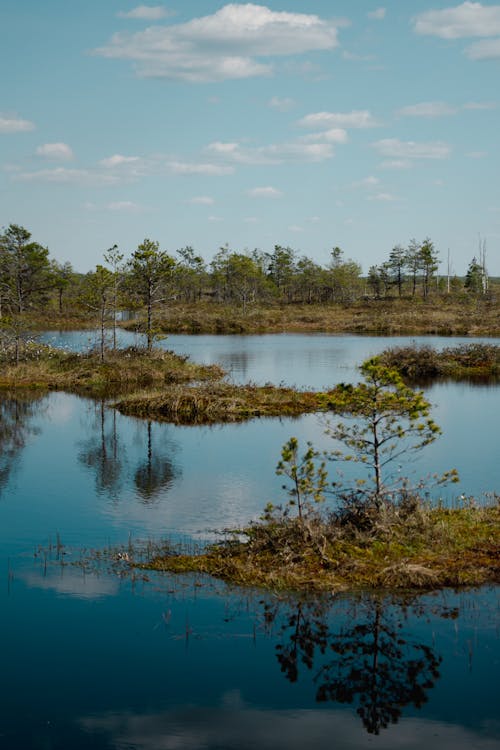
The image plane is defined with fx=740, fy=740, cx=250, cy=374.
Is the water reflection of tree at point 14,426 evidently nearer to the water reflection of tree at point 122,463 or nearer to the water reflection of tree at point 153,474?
the water reflection of tree at point 122,463

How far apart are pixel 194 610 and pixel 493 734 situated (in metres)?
5.69

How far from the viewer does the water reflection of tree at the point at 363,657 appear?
36.1ft

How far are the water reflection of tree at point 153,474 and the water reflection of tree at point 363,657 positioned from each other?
27.4 ft

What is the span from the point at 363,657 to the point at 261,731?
8.89 feet

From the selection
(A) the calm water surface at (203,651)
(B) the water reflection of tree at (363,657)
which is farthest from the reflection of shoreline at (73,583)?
(B) the water reflection of tree at (363,657)

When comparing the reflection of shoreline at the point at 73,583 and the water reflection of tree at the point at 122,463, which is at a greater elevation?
the water reflection of tree at the point at 122,463

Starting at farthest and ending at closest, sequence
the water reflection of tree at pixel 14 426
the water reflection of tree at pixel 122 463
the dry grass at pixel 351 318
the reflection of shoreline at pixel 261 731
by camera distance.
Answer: the dry grass at pixel 351 318 < the water reflection of tree at pixel 14 426 < the water reflection of tree at pixel 122 463 < the reflection of shoreline at pixel 261 731

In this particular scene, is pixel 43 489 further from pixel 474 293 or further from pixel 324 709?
pixel 474 293

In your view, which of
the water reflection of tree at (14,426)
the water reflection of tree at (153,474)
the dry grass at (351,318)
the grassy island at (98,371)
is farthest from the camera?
the dry grass at (351,318)

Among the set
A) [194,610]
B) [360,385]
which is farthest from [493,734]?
[360,385]

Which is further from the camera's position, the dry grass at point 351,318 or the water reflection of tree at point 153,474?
the dry grass at point 351,318

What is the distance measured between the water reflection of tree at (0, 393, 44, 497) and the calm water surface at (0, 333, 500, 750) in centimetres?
373

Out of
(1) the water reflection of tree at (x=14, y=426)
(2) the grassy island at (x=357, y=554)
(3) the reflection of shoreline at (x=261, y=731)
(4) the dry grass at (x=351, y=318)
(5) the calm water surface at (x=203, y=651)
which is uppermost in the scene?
(4) the dry grass at (x=351, y=318)

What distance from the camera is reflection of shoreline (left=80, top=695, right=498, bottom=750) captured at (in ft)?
32.2
